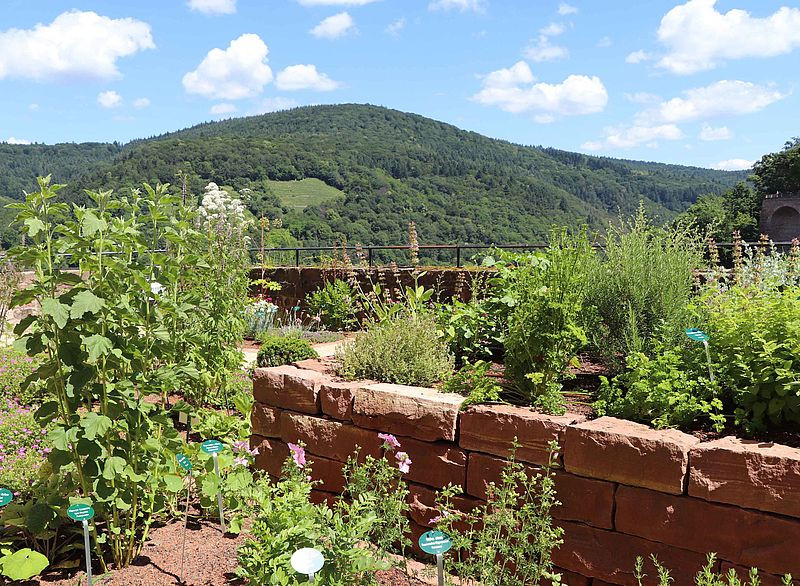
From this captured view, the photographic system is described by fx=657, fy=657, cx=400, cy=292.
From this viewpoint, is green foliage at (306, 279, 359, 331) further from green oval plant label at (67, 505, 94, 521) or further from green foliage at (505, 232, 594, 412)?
green oval plant label at (67, 505, 94, 521)

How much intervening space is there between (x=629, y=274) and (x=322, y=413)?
2.01 metres

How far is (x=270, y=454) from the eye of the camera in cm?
424

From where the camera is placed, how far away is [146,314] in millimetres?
3010

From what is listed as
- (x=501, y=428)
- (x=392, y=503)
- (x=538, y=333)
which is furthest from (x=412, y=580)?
(x=538, y=333)

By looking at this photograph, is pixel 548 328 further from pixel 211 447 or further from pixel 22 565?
pixel 22 565

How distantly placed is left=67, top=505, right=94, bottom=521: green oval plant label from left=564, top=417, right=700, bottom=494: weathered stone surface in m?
2.02

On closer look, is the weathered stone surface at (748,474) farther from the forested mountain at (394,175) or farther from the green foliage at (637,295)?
the forested mountain at (394,175)

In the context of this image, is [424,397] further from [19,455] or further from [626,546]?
[19,455]

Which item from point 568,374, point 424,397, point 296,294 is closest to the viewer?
point 424,397

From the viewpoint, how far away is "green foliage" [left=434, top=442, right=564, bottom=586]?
270cm

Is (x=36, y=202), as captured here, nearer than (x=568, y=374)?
Yes

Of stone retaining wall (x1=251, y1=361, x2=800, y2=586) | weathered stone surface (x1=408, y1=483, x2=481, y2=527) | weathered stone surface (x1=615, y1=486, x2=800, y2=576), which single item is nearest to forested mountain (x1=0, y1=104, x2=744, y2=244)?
stone retaining wall (x1=251, y1=361, x2=800, y2=586)

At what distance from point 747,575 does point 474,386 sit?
1.57m

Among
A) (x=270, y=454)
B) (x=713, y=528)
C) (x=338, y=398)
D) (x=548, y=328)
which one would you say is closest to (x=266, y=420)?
(x=270, y=454)
